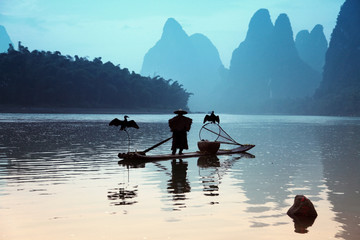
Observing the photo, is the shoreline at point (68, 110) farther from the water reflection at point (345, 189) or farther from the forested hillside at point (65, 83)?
the water reflection at point (345, 189)

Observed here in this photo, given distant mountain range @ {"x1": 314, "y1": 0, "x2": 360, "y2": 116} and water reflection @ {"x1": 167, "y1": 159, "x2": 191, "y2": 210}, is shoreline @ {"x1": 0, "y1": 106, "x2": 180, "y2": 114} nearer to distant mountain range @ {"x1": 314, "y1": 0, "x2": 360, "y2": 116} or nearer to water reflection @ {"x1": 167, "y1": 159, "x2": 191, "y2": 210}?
distant mountain range @ {"x1": 314, "y1": 0, "x2": 360, "y2": 116}

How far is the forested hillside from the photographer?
326 feet

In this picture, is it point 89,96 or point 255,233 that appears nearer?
point 255,233

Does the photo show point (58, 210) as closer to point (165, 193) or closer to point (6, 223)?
point (6, 223)

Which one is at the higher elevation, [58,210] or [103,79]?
[103,79]

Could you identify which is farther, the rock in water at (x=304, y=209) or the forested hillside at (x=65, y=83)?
the forested hillside at (x=65, y=83)

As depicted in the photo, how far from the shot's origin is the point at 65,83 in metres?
106

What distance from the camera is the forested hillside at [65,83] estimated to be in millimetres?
99500

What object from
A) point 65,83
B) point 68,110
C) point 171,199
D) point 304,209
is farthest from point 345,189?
point 68,110

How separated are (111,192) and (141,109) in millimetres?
123822

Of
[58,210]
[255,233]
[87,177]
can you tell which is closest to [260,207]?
[255,233]

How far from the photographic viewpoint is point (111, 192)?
10.8 meters

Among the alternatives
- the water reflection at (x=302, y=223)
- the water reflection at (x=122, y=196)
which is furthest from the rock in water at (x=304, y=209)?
the water reflection at (x=122, y=196)

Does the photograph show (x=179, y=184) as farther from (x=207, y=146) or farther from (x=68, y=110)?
(x=68, y=110)
